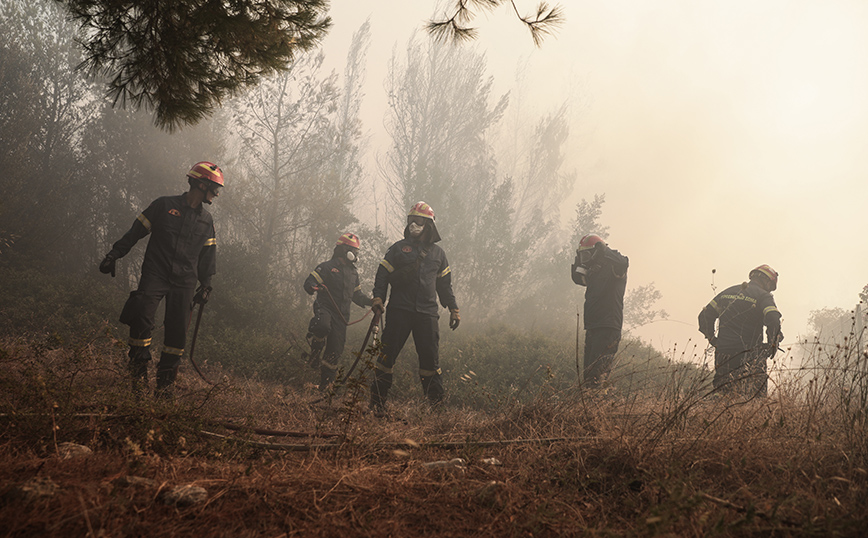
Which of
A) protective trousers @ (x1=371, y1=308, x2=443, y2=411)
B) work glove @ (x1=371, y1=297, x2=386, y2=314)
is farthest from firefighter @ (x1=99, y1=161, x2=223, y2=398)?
protective trousers @ (x1=371, y1=308, x2=443, y2=411)

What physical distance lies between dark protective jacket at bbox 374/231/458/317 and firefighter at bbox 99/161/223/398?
1.93 m

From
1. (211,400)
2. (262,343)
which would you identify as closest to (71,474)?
(211,400)

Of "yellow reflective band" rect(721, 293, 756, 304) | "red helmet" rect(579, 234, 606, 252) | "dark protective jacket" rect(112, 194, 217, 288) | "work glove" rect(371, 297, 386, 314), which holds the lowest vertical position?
"work glove" rect(371, 297, 386, 314)

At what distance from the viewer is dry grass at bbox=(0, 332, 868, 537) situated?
5.32 ft

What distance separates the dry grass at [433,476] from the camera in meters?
1.62

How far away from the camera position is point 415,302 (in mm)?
5340

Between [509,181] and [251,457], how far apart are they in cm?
1767

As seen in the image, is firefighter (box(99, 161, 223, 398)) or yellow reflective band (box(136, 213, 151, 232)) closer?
firefighter (box(99, 161, 223, 398))

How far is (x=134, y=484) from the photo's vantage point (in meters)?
1.80

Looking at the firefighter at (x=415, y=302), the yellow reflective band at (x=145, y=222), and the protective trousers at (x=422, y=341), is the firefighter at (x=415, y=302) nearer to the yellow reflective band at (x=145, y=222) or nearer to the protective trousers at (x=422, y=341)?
the protective trousers at (x=422, y=341)

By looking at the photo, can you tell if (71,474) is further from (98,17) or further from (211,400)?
(98,17)

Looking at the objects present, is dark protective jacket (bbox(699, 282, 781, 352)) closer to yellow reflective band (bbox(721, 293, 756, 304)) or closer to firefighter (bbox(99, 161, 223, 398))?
yellow reflective band (bbox(721, 293, 756, 304))

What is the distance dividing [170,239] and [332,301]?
2.95m

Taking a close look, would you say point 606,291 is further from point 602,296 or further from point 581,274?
point 581,274
